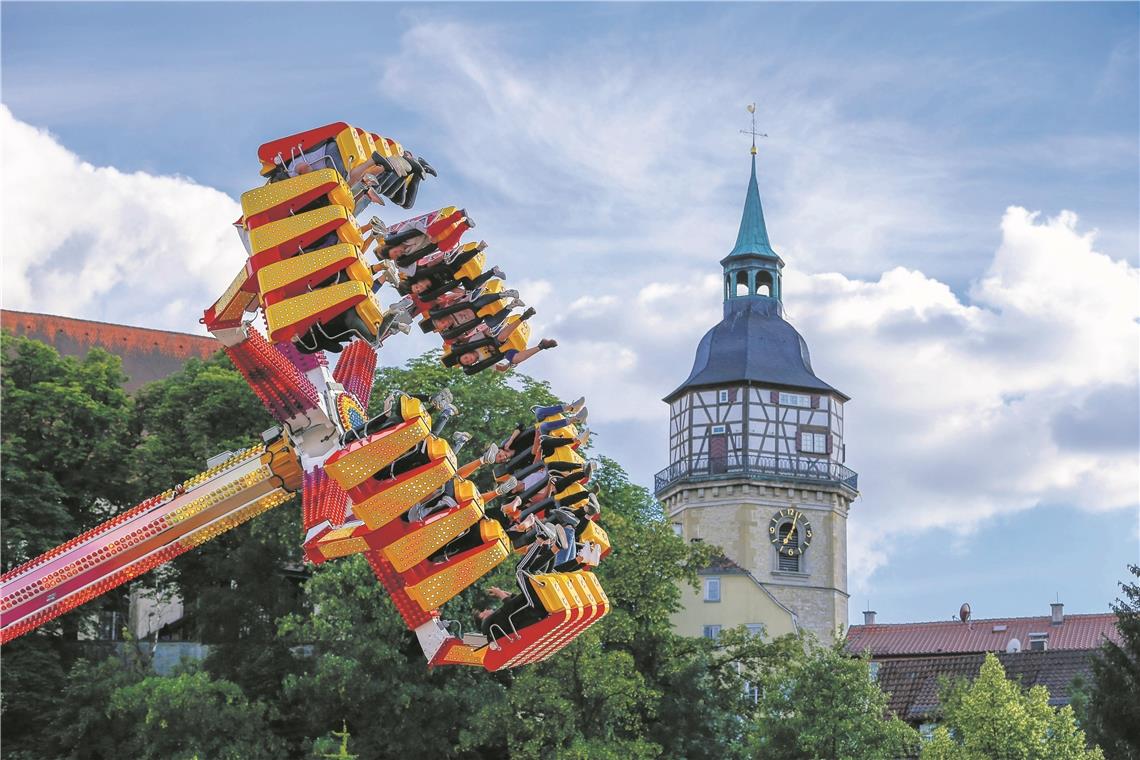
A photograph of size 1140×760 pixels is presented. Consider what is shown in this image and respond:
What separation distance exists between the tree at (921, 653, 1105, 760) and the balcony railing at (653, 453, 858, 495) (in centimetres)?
3874

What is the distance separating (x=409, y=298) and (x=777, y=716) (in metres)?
28.8

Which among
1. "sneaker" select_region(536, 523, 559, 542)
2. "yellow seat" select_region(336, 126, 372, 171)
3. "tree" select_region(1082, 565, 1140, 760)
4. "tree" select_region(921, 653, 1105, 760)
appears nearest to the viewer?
"yellow seat" select_region(336, 126, 372, 171)

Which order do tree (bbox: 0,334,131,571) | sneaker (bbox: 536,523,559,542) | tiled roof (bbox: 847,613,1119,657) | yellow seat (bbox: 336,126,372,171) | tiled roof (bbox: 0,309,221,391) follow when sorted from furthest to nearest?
tiled roof (bbox: 847,613,1119,657) → tiled roof (bbox: 0,309,221,391) → tree (bbox: 0,334,131,571) → sneaker (bbox: 536,523,559,542) → yellow seat (bbox: 336,126,372,171)

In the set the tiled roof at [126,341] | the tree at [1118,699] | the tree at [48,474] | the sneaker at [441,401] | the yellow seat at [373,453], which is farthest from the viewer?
the tiled roof at [126,341]

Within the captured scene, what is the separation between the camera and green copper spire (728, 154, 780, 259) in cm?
8519

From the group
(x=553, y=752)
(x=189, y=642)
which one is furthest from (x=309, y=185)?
(x=189, y=642)

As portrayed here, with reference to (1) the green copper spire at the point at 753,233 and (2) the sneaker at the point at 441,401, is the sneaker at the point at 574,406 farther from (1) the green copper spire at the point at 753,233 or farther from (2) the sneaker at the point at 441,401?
(1) the green copper spire at the point at 753,233

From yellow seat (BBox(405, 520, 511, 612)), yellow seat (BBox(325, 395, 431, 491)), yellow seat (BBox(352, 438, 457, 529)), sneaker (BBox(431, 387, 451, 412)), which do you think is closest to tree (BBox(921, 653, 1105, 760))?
yellow seat (BBox(405, 520, 511, 612))

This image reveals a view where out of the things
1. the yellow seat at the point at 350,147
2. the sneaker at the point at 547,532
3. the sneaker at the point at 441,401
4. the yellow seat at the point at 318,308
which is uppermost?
the yellow seat at the point at 350,147

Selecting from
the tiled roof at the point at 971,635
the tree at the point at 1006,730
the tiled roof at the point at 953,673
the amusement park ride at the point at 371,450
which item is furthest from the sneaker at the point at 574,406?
the tiled roof at the point at 971,635

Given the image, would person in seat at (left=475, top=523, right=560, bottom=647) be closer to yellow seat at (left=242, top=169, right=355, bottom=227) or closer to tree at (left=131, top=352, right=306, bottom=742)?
yellow seat at (left=242, top=169, right=355, bottom=227)

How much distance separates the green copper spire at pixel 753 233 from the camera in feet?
279

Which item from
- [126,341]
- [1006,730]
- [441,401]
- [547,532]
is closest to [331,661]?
[1006,730]

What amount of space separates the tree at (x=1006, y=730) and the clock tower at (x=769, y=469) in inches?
1488
